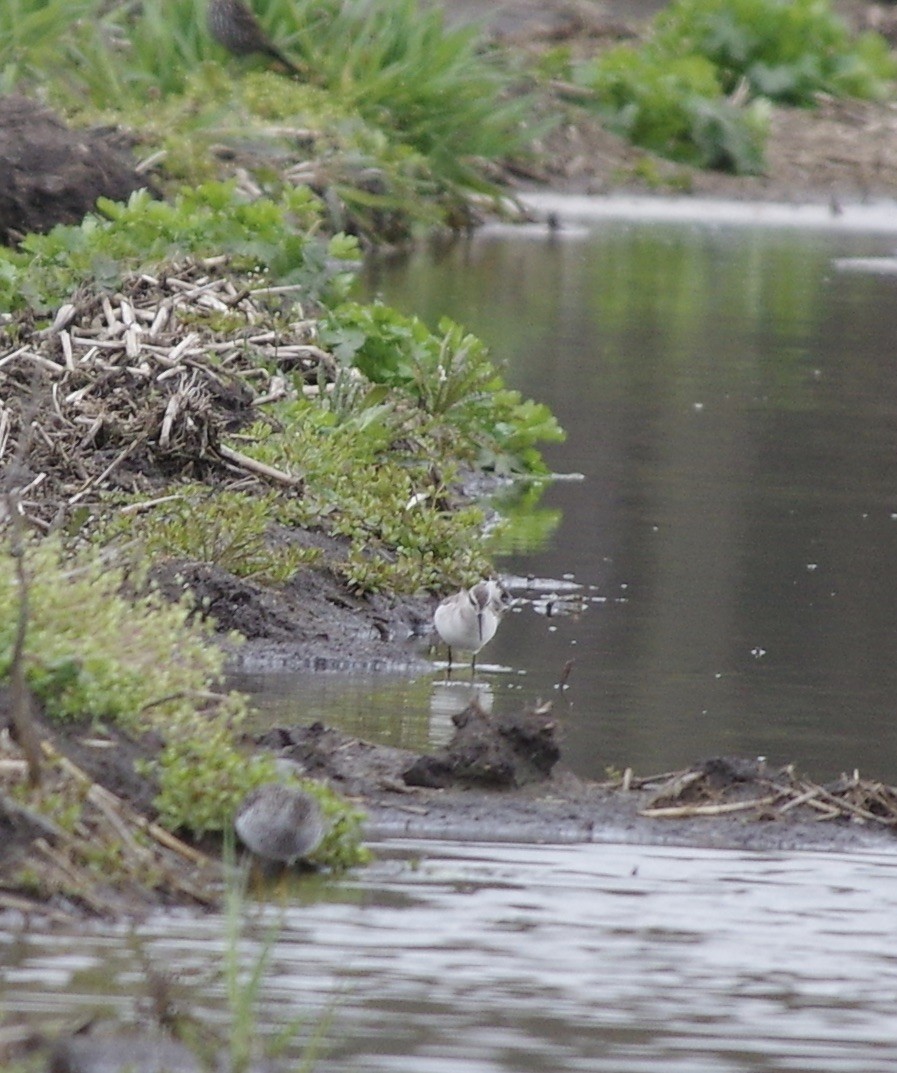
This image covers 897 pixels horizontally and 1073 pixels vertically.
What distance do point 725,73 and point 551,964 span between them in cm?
2987

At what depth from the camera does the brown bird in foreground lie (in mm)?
26359

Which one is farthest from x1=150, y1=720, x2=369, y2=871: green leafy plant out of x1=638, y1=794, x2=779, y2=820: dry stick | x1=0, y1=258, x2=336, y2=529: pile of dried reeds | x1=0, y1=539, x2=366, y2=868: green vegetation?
x1=0, y1=258, x2=336, y2=529: pile of dried reeds

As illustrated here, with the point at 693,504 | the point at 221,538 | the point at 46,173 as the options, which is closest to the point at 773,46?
the point at 46,173

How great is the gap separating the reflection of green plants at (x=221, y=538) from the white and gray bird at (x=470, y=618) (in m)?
0.84

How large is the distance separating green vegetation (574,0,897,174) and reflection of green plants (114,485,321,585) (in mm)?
22719

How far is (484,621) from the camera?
30.6 ft

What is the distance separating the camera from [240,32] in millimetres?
26625

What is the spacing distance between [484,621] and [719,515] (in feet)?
13.2

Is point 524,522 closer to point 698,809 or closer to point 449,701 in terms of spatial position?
point 449,701

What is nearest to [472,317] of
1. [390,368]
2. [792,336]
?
[792,336]

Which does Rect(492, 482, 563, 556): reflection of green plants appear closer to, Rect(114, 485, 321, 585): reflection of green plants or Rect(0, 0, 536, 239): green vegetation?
Rect(114, 485, 321, 585): reflection of green plants

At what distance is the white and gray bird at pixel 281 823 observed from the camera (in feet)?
21.6

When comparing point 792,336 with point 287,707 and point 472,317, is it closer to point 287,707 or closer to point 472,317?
point 472,317

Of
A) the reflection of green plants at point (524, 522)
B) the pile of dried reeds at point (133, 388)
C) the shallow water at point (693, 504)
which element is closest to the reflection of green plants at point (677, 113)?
the shallow water at point (693, 504)
